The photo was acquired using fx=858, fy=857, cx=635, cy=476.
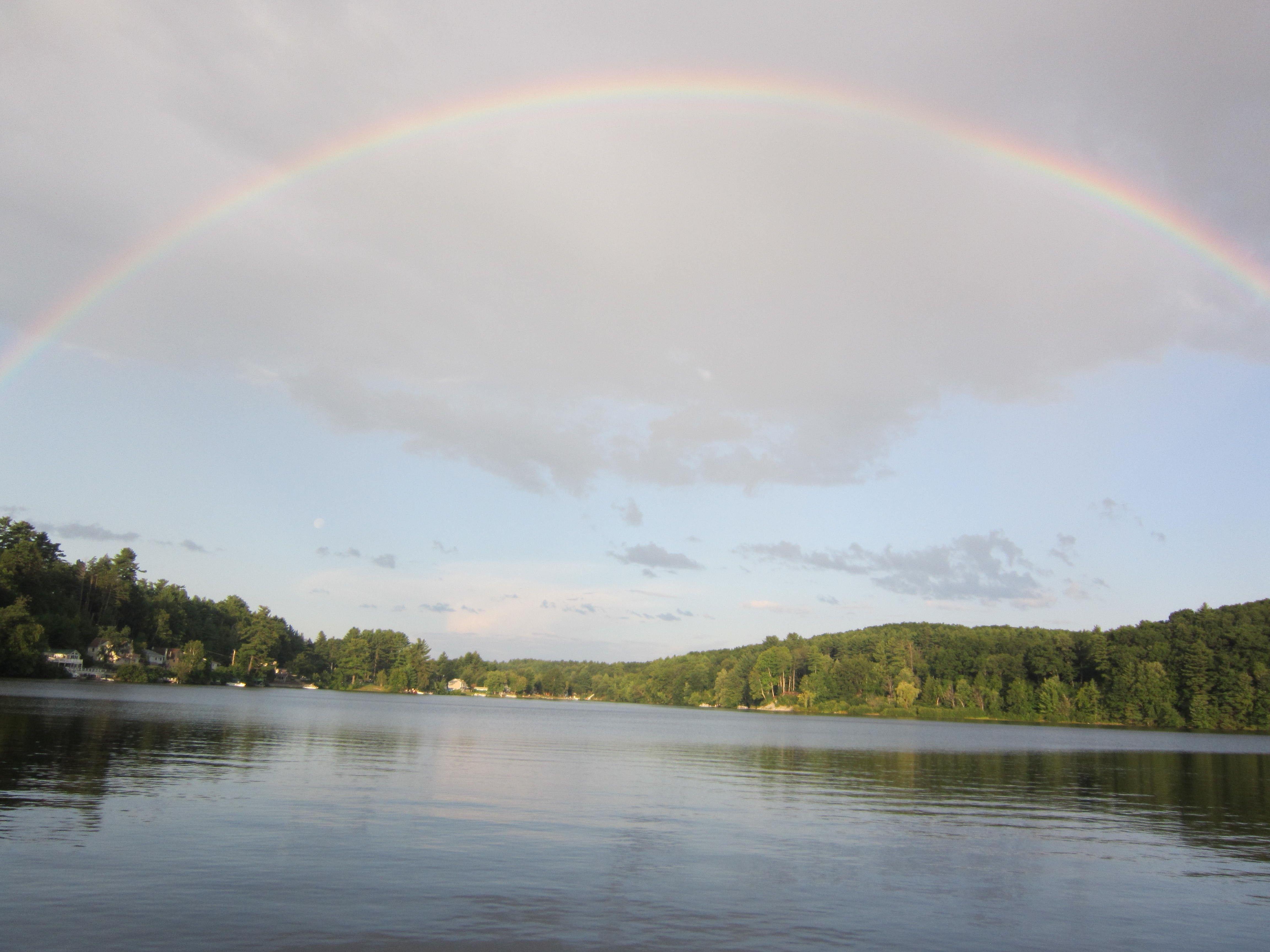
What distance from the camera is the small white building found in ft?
484

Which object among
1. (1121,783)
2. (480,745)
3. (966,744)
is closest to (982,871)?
(1121,783)

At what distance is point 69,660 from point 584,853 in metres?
165

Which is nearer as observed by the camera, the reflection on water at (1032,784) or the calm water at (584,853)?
the calm water at (584,853)

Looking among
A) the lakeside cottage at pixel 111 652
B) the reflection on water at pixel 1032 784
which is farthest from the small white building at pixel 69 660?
the reflection on water at pixel 1032 784

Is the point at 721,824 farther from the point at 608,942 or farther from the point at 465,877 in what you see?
the point at 608,942

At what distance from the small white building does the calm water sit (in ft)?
366

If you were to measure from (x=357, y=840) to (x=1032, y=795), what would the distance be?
34.6m

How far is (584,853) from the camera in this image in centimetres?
2395

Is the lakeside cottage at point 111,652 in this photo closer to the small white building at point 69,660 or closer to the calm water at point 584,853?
the small white building at point 69,660

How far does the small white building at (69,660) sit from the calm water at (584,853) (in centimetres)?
11169

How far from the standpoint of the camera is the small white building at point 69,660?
147 metres

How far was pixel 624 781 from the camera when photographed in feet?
140

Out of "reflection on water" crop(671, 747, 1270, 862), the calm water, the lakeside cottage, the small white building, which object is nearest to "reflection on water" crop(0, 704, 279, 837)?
the calm water

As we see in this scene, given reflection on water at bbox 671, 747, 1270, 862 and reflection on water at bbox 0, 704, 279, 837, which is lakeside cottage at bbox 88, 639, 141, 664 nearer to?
reflection on water at bbox 0, 704, 279, 837
